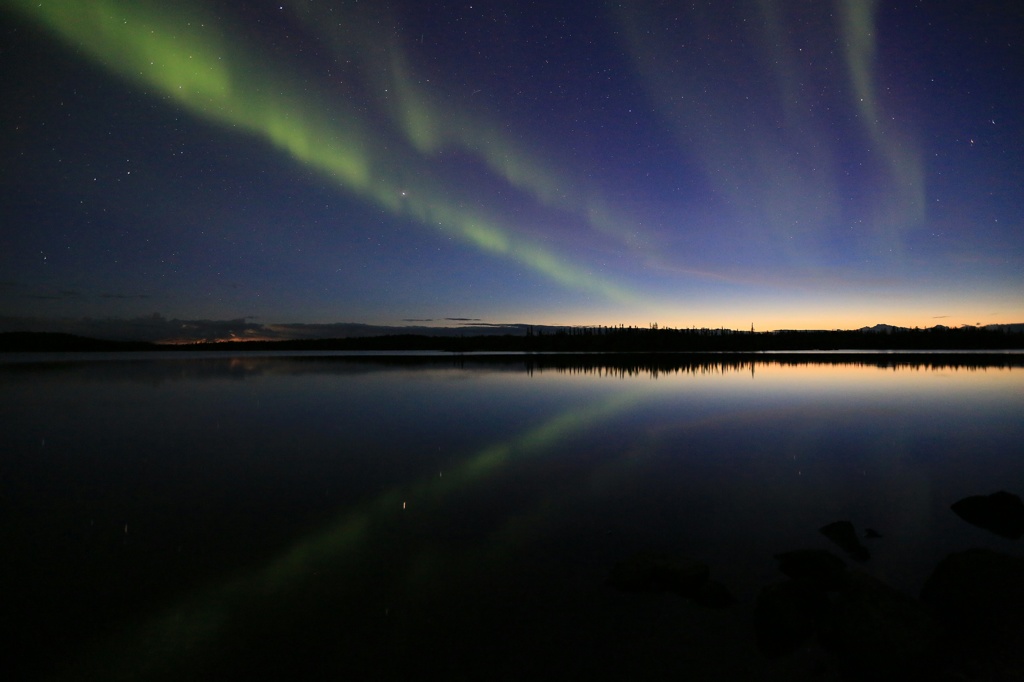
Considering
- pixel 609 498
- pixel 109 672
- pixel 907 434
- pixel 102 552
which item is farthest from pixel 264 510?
pixel 907 434

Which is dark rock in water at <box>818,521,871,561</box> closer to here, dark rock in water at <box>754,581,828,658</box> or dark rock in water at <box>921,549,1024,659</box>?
dark rock in water at <box>921,549,1024,659</box>

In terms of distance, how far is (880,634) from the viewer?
520 centimetres

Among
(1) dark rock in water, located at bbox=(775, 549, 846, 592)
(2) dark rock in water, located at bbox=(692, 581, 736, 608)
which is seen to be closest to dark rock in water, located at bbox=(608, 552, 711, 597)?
(2) dark rock in water, located at bbox=(692, 581, 736, 608)

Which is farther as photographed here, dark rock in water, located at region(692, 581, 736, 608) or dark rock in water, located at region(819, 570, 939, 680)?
dark rock in water, located at region(692, 581, 736, 608)

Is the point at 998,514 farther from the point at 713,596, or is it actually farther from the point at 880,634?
the point at 713,596

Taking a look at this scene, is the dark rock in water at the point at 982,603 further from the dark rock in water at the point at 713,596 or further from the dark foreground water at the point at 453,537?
the dark rock in water at the point at 713,596

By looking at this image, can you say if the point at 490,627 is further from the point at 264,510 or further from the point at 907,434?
the point at 907,434

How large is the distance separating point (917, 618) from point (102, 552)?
40.0ft

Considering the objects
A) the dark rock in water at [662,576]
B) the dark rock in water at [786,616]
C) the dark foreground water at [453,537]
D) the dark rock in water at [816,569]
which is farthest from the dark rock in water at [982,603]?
the dark rock in water at [662,576]

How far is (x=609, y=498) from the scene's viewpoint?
36.7 ft

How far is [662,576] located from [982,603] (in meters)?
3.70

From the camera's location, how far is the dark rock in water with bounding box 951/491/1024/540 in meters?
8.96

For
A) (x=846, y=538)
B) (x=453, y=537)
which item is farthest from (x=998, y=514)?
(x=453, y=537)

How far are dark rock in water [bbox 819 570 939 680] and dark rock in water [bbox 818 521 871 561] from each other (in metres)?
2.49
